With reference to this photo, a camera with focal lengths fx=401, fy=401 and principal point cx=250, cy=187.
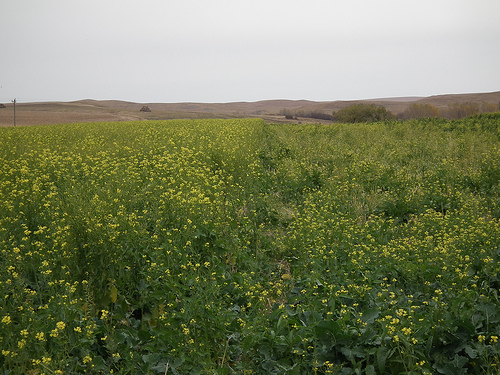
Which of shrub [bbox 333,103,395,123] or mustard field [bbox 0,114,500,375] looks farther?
shrub [bbox 333,103,395,123]

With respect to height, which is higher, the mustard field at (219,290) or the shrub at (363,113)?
the shrub at (363,113)

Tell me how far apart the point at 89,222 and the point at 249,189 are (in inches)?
162

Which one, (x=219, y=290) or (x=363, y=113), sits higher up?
(x=363, y=113)

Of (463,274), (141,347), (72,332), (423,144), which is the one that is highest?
(423,144)

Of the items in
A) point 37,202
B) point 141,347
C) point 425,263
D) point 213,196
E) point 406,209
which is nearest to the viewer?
point 141,347

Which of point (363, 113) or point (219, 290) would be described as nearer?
point (219, 290)

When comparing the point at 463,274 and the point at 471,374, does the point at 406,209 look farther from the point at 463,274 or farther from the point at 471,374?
the point at 471,374

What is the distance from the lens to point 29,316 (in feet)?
9.73

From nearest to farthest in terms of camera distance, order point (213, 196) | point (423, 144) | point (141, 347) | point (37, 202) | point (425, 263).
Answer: point (141, 347), point (425, 263), point (37, 202), point (213, 196), point (423, 144)

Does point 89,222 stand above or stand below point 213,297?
above

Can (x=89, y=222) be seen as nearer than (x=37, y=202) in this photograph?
Yes

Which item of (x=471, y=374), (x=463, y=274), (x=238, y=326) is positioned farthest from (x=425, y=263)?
(x=238, y=326)

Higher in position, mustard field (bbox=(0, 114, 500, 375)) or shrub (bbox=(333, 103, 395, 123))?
shrub (bbox=(333, 103, 395, 123))

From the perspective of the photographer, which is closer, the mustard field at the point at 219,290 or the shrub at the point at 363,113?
the mustard field at the point at 219,290
